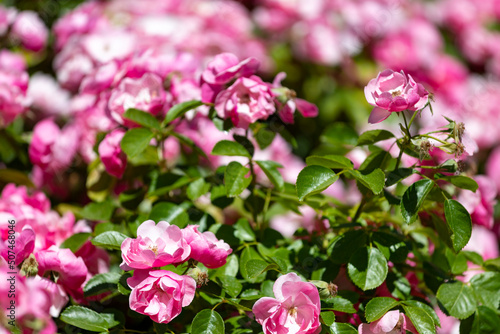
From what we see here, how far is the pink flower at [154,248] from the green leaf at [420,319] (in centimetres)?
36

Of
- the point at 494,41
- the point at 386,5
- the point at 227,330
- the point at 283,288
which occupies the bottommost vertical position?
the point at 494,41

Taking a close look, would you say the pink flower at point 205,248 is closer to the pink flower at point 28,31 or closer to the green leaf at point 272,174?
the green leaf at point 272,174

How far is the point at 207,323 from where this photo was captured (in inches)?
30.8

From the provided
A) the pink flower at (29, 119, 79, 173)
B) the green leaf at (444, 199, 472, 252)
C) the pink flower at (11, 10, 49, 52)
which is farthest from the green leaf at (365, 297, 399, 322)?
the pink flower at (11, 10, 49, 52)

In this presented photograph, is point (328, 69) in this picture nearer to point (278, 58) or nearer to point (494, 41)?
point (278, 58)

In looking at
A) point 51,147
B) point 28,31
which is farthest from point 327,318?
point 28,31

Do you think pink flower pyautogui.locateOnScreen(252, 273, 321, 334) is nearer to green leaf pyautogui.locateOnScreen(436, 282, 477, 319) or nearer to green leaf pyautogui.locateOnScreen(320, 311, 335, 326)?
green leaf pyautogui.locateOnScreen(320, 311, 335, 326)

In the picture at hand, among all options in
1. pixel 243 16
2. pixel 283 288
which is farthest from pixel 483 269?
pixel 243 16

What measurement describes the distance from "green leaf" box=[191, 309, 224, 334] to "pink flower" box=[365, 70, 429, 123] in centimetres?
40

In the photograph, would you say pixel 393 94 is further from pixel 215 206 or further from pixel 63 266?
pixel 63 266

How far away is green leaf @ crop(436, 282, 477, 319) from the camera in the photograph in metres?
0.91

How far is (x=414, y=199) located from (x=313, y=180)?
161 mm

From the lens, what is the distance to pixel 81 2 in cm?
207

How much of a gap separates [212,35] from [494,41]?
4.83ft
